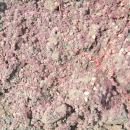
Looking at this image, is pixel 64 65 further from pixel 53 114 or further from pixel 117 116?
pixel 117 116

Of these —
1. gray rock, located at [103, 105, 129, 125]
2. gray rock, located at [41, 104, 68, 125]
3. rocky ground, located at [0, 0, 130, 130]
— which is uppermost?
rocky ground, located at [0, 0, 130, 130]

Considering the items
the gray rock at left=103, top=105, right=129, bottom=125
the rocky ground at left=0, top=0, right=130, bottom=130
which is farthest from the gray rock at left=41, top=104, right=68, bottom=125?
the gray rock at left=103, top=105, right=129, bottom=125

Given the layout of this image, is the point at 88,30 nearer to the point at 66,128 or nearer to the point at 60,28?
the point at 60,28

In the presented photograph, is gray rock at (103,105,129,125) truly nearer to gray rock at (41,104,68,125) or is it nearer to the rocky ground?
the rocky ground

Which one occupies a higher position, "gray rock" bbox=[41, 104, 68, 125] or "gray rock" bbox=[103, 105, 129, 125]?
"gray rock" bbox=[41, 104, 68, 125]

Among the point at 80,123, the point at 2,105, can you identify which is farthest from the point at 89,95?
the point at 2,105

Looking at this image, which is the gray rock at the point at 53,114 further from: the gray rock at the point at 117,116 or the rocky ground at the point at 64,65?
the gray rock at the point at 117,116

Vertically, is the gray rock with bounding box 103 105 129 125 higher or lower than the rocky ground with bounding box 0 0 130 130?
lower

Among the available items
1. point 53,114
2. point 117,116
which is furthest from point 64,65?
point 117,116
